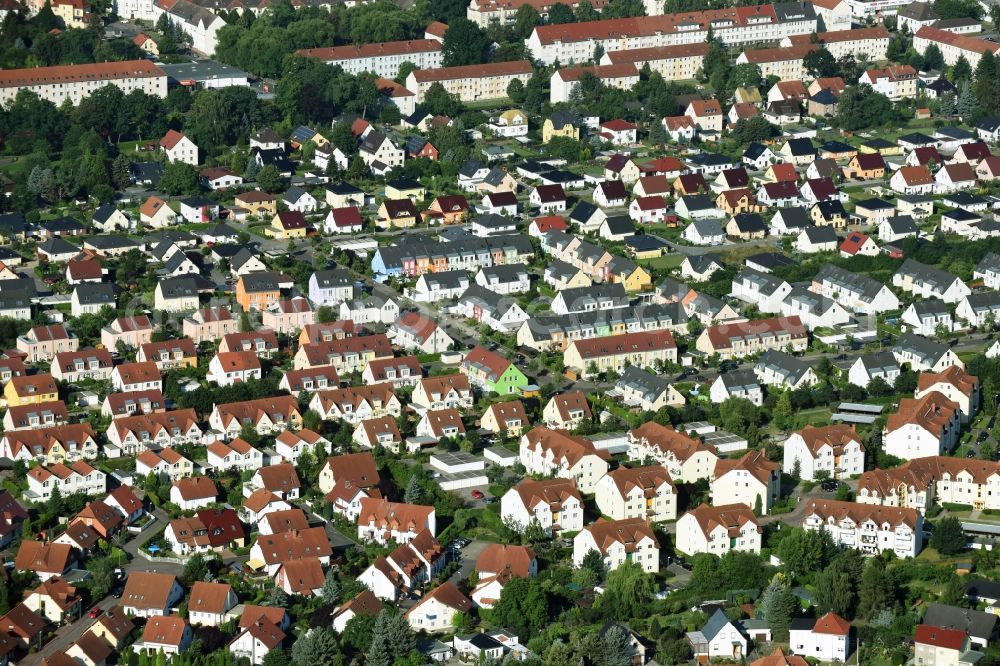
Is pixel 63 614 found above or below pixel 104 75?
below

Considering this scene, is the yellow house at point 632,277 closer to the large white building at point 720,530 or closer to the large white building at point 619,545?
the large white building at point 720,530

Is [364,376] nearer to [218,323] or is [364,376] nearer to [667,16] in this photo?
[218,323]

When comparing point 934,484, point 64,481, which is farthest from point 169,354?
point 934,484

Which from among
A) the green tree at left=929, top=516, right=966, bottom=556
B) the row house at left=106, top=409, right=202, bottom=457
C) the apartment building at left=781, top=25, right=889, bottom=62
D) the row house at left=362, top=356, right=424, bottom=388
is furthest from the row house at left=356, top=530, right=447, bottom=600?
the apartment building at left=781, top=25, right=889, bottom=62

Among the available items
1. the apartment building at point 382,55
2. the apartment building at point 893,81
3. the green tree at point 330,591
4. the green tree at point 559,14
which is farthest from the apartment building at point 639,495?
the green tree at point 559,14

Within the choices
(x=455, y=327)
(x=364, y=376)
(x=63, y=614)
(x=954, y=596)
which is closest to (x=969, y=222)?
(x=455, y=327)

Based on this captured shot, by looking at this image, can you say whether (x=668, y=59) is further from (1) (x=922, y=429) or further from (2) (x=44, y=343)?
(1) (x=922, y=429)
